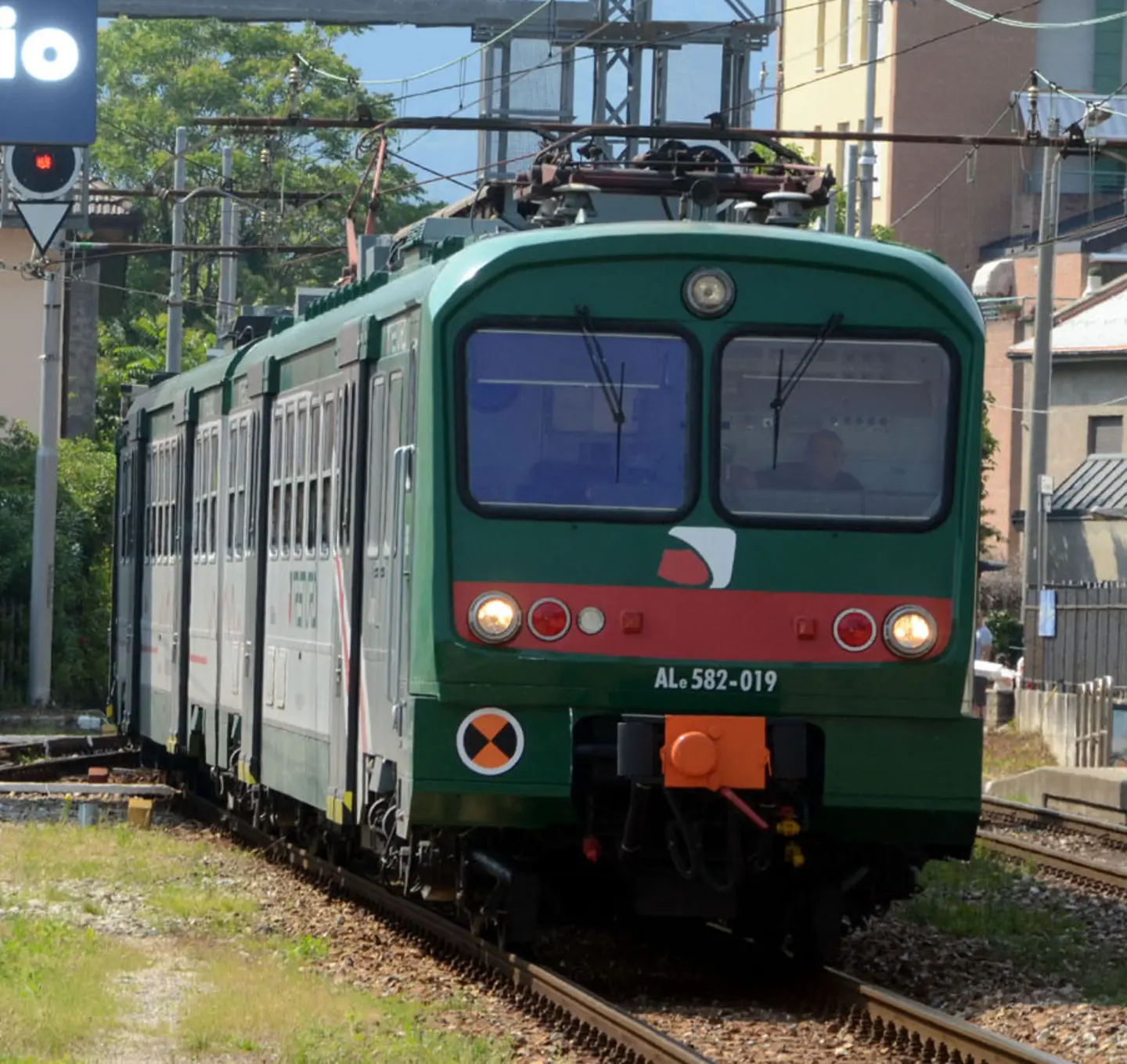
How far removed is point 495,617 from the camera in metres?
10.6

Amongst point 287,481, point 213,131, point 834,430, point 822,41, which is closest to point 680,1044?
point 834,430

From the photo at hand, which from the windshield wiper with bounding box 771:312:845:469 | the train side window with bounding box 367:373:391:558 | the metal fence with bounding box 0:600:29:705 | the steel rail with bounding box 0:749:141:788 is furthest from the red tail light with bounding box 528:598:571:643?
the metal fence with bounding box 0:600:29:705

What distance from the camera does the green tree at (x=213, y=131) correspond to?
219 ft

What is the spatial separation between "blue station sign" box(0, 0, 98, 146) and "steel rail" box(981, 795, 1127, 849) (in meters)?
8.91

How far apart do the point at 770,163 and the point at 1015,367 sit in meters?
43.7

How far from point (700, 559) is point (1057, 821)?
10281 mm

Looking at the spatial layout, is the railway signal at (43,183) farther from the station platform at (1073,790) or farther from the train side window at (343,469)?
the train side window at (343,469)

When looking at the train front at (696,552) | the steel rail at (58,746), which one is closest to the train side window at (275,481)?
the train front at (696,552)

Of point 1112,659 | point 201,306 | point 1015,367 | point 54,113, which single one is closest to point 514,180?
point 54,113

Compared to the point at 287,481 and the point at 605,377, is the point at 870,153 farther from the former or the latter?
the point at 605,377

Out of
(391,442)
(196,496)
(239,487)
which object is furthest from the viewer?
(196,496)

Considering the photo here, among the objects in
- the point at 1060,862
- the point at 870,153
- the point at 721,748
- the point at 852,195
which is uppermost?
the point at 870,153

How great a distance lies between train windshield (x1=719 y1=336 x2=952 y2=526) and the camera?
35.6 ft

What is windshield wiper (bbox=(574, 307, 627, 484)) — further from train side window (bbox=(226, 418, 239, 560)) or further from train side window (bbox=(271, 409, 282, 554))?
train side window (bbox=(226, 418, 239, 560))
